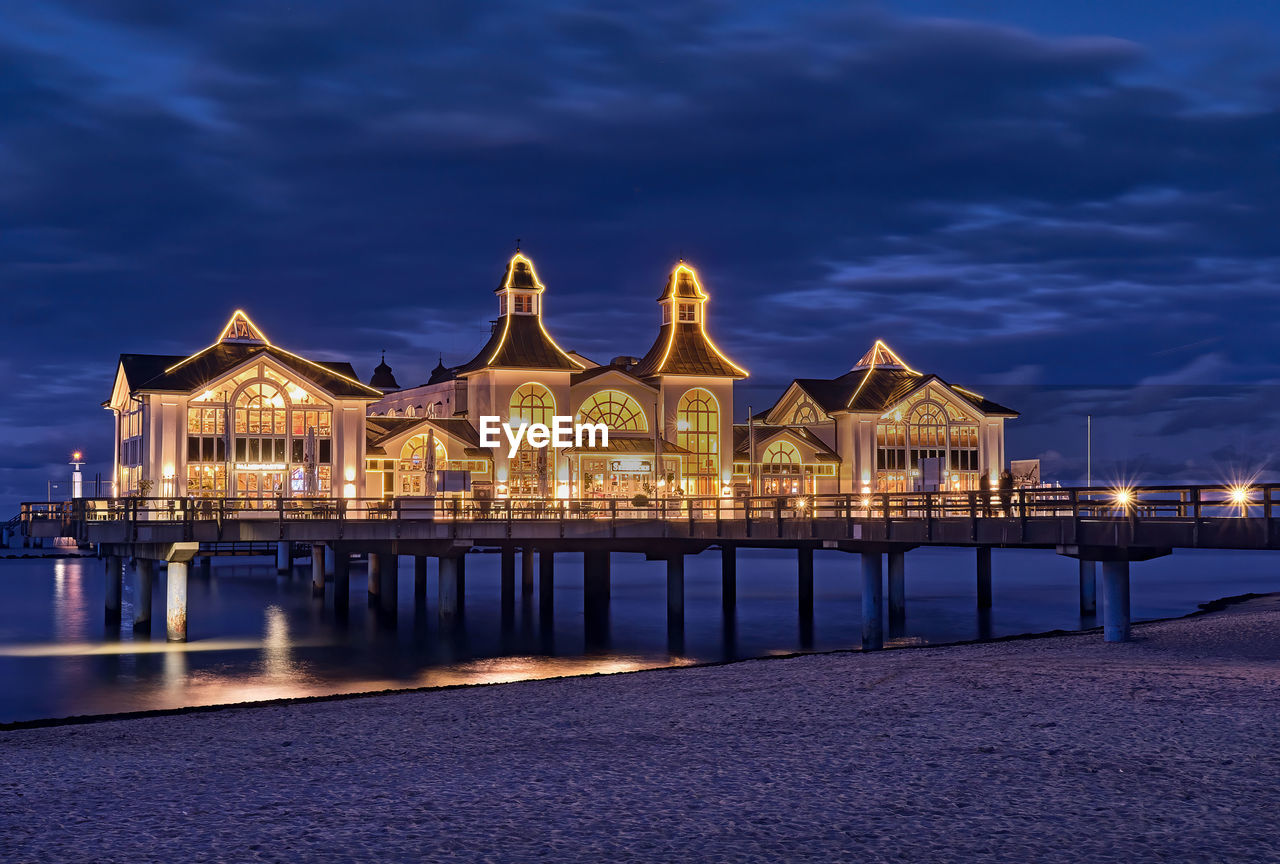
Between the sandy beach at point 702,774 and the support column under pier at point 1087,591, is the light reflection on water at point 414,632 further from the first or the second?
the sandy beach at point 702,774

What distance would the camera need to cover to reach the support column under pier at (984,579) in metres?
57.7

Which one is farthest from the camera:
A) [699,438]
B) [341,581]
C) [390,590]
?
[699,438]

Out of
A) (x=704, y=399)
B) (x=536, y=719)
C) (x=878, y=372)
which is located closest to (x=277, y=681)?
(x=536, y=719)

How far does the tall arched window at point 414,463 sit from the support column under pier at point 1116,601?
3704 centimetres

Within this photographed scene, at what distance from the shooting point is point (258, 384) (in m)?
55.4

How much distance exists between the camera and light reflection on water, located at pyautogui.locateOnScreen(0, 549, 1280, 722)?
34.9m

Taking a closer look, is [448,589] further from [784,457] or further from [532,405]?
[784,457]

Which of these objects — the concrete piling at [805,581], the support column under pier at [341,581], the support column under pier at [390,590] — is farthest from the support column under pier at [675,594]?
the support column under pier at [341,581]

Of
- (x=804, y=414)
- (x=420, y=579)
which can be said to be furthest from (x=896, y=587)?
(x=420, y=579)

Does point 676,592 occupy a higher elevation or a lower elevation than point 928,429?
lower

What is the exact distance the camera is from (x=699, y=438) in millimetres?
65812

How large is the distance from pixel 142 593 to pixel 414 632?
31.6 ft

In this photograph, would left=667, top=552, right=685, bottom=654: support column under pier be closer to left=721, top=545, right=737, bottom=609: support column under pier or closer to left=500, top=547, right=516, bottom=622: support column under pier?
left=721, top=545, right=737, bottom=609: support column under pier

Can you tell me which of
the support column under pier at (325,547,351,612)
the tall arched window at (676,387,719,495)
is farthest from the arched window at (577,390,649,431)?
the support column under pier at (325,547,351,612)
